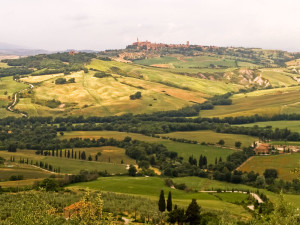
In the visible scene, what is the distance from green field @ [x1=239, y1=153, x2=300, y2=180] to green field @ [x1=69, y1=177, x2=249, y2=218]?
120 feet

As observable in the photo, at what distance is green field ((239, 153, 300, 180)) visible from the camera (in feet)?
446

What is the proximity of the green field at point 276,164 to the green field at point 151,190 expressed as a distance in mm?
36640

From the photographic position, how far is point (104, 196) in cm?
9556

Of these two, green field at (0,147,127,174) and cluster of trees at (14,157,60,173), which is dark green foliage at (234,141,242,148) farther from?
cluster of trees at (14,157,60,173)

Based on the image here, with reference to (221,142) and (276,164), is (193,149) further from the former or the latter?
(276,164)

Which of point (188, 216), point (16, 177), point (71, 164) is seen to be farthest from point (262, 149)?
point (16, 177)

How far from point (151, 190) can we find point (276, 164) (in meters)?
58.5

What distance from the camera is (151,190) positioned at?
113m

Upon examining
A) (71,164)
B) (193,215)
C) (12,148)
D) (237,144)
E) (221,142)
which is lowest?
(71,164)

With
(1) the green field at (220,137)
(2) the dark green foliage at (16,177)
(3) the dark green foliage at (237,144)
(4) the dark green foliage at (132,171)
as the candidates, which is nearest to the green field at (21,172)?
(2) the dark green foliage at (16,177)

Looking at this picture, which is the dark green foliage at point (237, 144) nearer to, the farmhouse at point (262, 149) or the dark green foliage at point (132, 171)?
the farmhouse at point (262, 149)

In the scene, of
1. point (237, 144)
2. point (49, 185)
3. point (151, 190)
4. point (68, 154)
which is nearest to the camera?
Result: point (49, 185)

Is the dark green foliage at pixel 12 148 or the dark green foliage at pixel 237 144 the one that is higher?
the dark green foliage at pixel 237 144

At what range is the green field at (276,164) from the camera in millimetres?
136000
